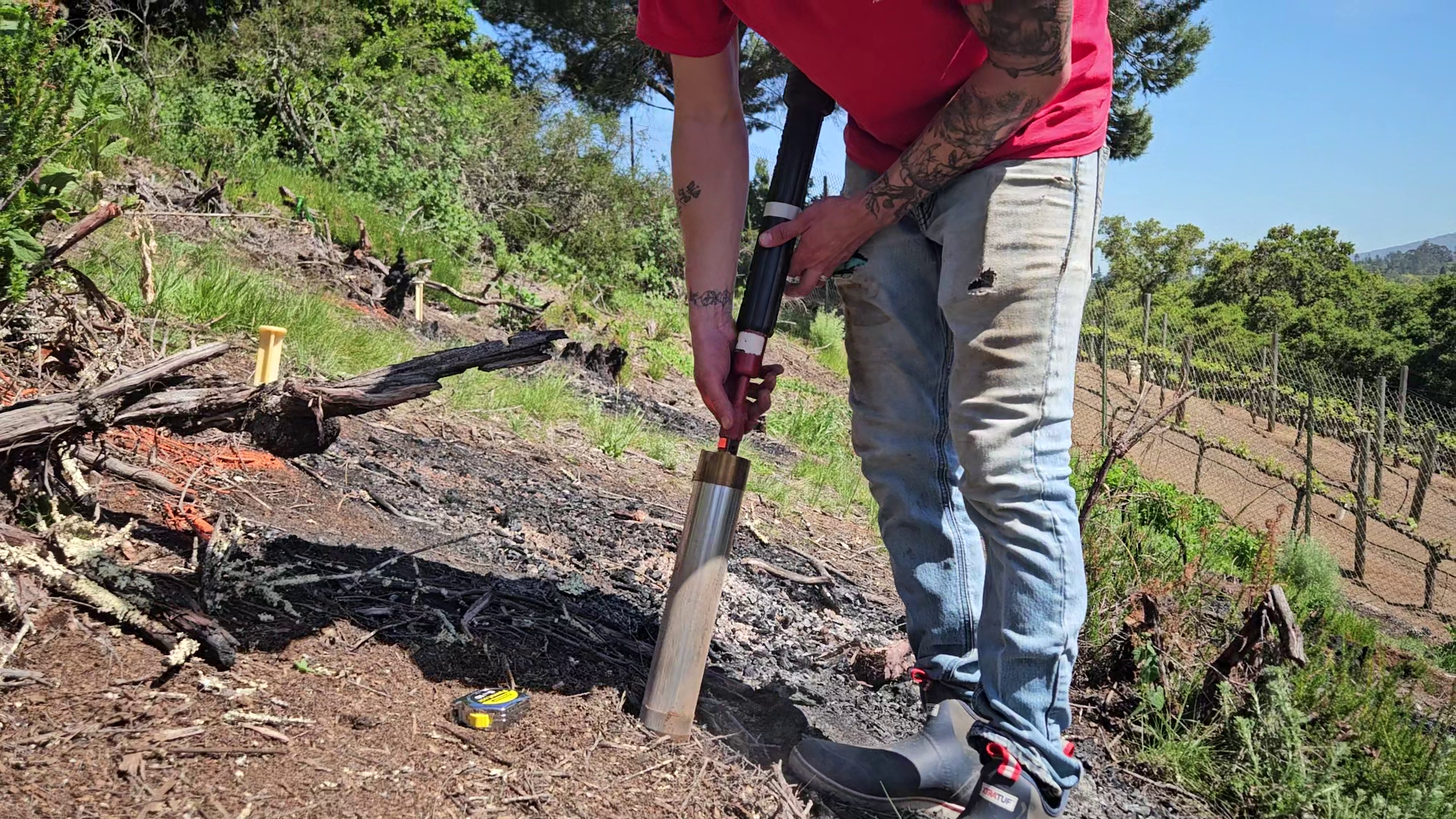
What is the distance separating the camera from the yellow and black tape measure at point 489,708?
5.08ft

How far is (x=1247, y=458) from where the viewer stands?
15828 mm

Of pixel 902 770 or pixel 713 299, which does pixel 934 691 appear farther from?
pixel 713 299

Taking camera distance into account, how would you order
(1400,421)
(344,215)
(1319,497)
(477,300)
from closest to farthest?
(477,300)
(344,215)
(1400,421)
(1319,497)

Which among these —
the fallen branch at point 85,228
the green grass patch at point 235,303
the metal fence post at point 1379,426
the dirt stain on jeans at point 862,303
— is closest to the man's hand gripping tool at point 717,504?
the dirt stain on jeans at point 862,303

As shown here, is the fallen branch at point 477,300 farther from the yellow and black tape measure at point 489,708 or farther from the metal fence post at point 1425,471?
the metal fence post at point 1425,471

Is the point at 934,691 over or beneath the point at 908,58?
beneath

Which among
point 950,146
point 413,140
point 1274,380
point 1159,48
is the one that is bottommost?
point 950,146

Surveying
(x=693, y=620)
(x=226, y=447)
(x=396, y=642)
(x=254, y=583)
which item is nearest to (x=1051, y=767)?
(x=693, y=620)

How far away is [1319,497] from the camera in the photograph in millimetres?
16016

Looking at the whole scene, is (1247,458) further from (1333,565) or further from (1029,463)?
(1029,463)

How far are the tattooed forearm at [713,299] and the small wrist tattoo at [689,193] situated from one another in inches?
8.0

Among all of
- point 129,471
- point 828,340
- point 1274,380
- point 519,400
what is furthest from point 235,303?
point 1274,380

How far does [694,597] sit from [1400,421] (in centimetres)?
1544

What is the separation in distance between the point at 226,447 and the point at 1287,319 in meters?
46.9
